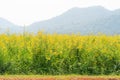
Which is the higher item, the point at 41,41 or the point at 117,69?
the point at 41,41

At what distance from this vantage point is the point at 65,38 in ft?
59.0

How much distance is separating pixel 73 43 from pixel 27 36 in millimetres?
1861

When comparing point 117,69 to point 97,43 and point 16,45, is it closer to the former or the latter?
point 97,43

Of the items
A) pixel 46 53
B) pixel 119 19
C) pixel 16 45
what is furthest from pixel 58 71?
pixel 119 19

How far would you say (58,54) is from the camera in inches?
686

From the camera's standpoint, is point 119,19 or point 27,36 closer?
point 27,36

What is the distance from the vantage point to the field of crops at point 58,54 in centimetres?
1703

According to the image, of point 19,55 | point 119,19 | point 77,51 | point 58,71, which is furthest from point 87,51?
point 119,19

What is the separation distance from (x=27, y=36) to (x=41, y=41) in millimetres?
740

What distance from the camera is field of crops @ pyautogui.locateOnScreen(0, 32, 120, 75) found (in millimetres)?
17031

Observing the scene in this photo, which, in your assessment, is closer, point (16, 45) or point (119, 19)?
point (16, 45)

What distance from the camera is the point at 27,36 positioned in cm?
1805

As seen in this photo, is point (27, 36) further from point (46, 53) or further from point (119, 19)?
point (119, 19)

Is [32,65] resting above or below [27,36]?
below
